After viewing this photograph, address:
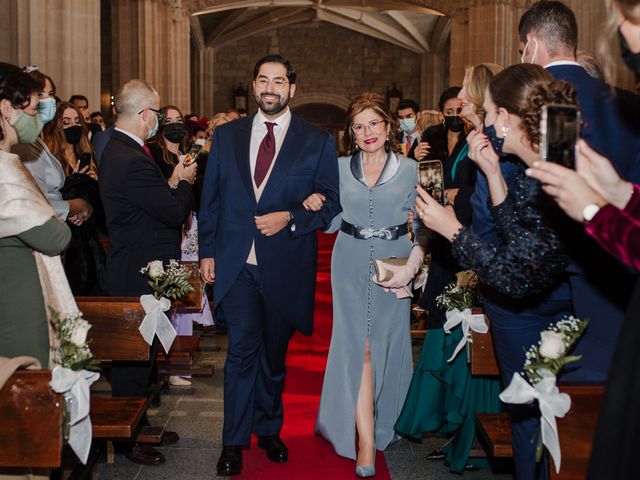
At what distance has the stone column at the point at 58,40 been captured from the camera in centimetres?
796

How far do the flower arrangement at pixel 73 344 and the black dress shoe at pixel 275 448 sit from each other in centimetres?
147

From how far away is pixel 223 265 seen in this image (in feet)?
12.7

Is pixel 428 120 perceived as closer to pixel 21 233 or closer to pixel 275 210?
pixel 275 210

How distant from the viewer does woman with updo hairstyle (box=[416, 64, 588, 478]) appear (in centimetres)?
253

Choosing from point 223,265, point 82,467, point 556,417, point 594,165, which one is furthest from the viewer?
point 223,265

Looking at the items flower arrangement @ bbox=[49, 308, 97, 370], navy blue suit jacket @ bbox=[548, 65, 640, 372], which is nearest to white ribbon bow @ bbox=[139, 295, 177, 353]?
flower arrangement @ bbox=[49, 308, 97, 370]

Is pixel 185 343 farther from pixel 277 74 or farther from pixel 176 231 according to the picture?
pixel 277 74

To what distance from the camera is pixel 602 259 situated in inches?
101

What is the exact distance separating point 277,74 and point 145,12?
13454 mm

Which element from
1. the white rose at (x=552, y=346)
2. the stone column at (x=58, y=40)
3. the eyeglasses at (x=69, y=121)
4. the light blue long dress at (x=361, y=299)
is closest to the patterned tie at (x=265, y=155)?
the light blue long dress at (x=361, y=299)

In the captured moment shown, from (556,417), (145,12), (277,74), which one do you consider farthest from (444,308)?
(145,12)

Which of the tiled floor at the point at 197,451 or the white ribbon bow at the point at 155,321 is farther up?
the white ribbon bow at the point at 155,321

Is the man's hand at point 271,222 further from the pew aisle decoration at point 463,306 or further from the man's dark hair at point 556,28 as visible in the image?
the man's dark hair at point 556,28

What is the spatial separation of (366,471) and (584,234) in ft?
5.95
